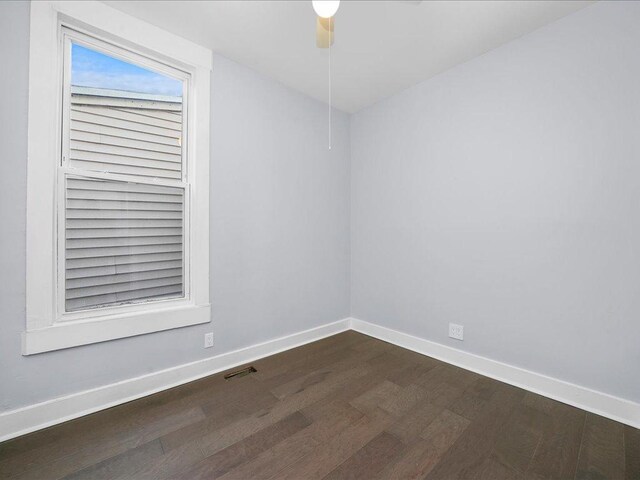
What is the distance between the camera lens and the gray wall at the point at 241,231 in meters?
1.55

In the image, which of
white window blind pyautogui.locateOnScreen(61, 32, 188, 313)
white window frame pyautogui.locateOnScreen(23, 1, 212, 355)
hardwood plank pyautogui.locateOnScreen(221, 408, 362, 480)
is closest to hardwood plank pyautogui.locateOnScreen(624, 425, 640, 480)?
hardwood plank pyautogui.locateOnScreen(221, 408, 362, 480)

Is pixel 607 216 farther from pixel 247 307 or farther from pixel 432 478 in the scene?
pixel 247 307

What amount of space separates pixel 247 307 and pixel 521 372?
2.23 m

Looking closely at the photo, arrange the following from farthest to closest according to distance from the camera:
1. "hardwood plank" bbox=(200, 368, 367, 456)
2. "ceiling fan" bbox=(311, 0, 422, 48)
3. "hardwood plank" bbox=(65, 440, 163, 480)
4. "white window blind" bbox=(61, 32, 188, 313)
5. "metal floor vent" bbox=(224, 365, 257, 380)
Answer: "metal floor vent" bbox=(224, 365, 257, 380), "white window blind" bbox=(61, 32, 188, 313), "hardwood plank" bbox=(200, 368, 367, 456), "hardwood plank" bbox=(65, 440, 163, 480), "ceiling fan" bbox=(311, 0, 422, 48)

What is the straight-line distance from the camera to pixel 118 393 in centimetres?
185

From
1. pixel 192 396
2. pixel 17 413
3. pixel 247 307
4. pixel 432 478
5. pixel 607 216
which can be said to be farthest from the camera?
pixel 247 307

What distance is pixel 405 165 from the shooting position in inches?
111

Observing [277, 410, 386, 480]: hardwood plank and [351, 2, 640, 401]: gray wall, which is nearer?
[277, 410, 386, 480]: hardwood plank

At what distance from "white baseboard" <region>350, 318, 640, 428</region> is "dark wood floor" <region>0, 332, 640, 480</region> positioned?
2.9 inches

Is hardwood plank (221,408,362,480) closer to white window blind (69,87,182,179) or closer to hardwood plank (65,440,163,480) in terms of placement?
hardwood plank (65,440,163,480)

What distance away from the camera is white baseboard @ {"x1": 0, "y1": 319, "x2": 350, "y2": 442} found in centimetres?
156

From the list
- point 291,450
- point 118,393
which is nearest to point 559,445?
point 291,450

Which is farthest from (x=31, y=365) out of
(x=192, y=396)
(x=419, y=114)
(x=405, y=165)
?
(x=419, y=114)

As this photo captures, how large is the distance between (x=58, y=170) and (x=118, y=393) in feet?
4.87
